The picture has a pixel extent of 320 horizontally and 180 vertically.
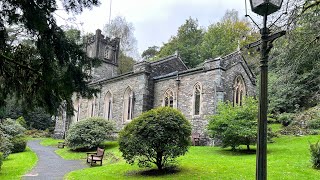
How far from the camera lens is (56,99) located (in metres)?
6.91

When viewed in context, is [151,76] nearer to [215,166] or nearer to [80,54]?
[215,166]

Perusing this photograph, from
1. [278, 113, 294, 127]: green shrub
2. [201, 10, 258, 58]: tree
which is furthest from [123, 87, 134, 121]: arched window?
[201, 10, 258, 58]: tree

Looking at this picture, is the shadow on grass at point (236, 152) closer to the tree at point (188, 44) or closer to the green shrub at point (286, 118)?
the green shrub at point (286, 118)

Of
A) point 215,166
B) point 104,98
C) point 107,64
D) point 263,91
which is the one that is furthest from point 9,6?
point 107,64

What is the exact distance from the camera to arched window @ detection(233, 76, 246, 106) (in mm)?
23234

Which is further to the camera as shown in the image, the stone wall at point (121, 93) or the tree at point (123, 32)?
the tree at point (123, 32)

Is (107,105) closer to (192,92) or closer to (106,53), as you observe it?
(106,53)

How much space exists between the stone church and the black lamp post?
47.7 feet

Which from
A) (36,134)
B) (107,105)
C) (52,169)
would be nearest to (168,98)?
(107,105)

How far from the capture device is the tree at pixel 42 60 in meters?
5.66

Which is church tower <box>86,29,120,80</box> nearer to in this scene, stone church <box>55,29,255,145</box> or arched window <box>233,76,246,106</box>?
stone church <box>55,29,255,145</box>

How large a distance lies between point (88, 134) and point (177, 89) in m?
7.47

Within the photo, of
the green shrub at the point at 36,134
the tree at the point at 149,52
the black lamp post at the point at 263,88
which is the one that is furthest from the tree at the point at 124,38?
the black lamp post at the point at 263,88

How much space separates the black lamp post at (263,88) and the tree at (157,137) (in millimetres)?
8402
